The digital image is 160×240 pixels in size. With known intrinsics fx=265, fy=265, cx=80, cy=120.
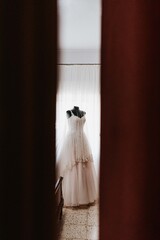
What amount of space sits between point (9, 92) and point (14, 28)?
0.12 metres

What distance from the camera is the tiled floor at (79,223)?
2.11 meters

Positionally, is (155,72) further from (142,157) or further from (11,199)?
(11,199)

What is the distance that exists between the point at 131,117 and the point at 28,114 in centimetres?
19

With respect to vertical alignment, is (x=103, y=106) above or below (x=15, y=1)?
below

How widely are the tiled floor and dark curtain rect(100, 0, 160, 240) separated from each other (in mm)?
1546

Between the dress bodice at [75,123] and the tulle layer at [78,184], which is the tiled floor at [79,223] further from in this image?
→ the dress bodice at [75,123]

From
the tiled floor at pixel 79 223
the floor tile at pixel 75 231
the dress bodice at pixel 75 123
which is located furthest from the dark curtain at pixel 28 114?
the dress bodice at pixel 75 123

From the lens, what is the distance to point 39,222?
500 mm

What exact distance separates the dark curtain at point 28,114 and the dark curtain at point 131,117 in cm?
10

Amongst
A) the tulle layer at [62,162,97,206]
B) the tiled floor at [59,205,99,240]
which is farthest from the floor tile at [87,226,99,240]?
the tulle layer at [62,162,97,206]

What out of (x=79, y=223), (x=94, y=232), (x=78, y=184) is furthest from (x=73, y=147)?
(x=94, y=232)

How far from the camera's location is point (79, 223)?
2438 mm

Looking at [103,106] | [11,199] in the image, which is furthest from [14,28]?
[11,199]

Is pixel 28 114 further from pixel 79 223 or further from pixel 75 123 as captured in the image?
pixel 75 123
